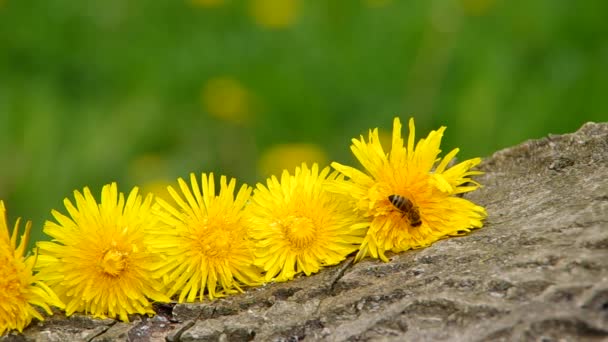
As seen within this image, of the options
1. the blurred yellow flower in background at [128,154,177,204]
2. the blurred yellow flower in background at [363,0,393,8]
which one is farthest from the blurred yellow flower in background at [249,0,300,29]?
the blurred yellow flower in background at [128,154,177,204]

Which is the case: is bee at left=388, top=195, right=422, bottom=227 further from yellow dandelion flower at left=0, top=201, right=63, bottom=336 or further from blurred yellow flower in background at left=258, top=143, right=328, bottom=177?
blurred yellow flower in background at left=258, top=143, right=328, bottom=177

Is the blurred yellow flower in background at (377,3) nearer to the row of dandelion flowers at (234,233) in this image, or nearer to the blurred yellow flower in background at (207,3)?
the blurred yellow flower in background at (207,3)

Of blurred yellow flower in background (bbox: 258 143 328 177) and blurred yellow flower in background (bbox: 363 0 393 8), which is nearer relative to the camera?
blurred yellow flower in background (bbox: 258 143 328 177)

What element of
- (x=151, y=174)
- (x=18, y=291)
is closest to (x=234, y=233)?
Result: (x=18, y=291)

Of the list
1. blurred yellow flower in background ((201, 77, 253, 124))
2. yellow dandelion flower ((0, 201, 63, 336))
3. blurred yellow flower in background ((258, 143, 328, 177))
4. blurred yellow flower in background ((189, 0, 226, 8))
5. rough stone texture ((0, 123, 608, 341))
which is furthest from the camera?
blurred yellow flower in background ((189, 0, 226, 8))

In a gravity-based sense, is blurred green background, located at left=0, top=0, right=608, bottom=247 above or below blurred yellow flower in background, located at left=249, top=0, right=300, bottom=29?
below

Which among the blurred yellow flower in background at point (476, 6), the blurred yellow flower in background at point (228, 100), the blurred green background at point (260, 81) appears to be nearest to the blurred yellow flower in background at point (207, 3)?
the blurred green background at point (260, 81)
